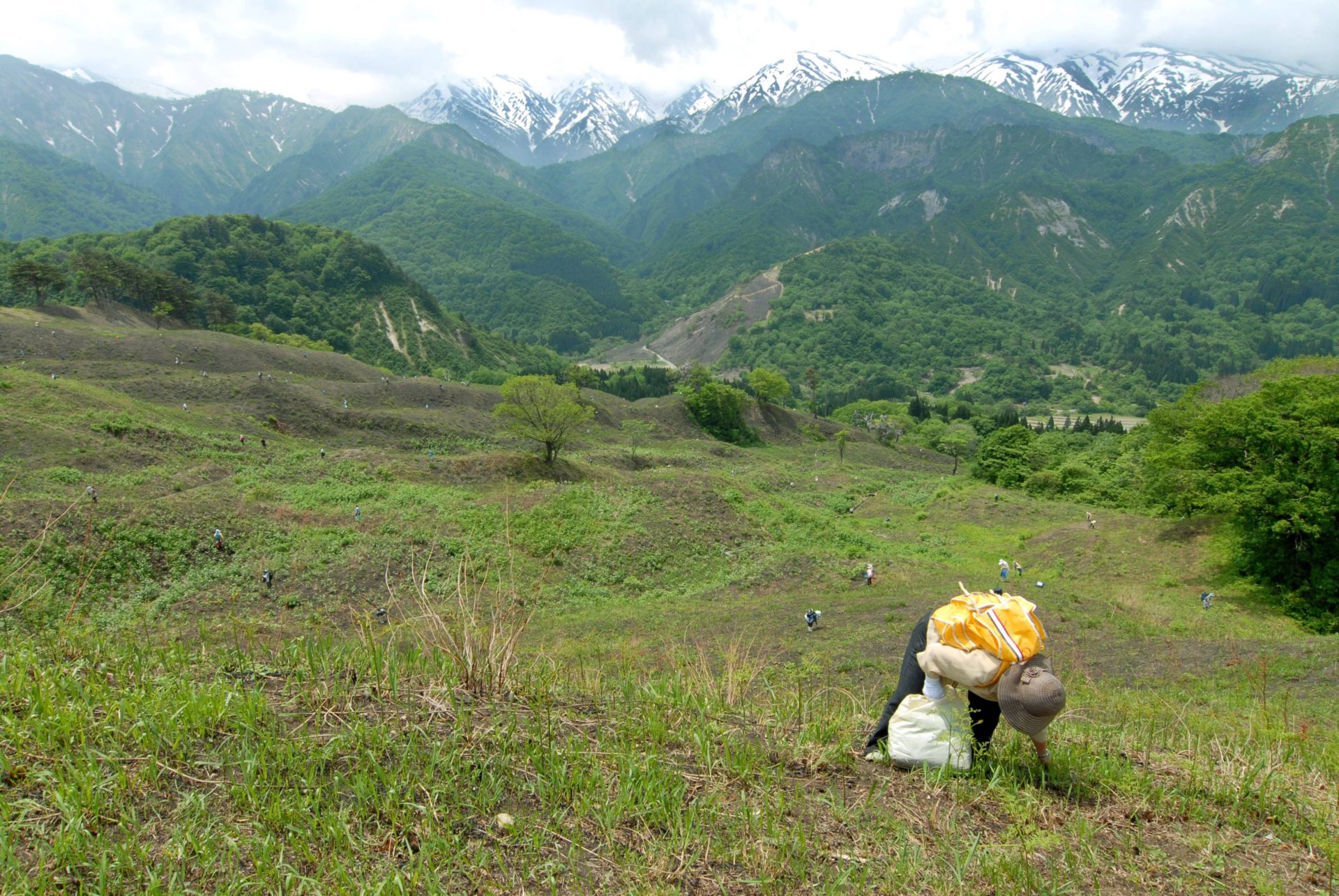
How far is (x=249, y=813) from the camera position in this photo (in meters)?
2.66

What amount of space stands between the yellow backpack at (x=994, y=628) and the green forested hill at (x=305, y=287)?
84.4 meters

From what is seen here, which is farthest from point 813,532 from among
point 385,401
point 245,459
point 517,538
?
Answer: point 385,401

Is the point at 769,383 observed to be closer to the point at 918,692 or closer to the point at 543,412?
the point at 543,412

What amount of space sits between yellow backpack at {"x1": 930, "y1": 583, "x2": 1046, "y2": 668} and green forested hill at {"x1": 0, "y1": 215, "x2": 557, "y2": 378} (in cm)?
8437

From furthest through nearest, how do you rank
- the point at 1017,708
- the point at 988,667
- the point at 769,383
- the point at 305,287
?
the point at 305,287
the point at 769,383
the point at 988,667
the point at 1017,708

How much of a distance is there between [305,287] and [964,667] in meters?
108

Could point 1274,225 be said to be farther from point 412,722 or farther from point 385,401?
point 412,722

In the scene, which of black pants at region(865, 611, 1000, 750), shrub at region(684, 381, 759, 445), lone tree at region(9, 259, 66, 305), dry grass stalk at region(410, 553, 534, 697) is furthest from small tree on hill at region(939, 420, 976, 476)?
lone tree at region(9, 259, 66, 305)

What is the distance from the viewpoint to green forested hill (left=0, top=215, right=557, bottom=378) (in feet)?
273

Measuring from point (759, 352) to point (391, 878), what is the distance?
489 ft

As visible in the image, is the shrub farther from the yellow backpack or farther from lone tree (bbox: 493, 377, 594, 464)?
the yellow backpack

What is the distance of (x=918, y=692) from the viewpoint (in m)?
3.86

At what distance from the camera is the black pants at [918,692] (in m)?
3.78

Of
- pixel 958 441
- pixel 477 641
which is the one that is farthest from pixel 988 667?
pixel 958 441
